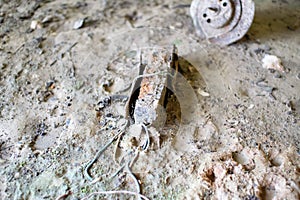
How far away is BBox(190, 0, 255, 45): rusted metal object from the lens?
2416 millimetres

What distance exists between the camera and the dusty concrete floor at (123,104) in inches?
69.3

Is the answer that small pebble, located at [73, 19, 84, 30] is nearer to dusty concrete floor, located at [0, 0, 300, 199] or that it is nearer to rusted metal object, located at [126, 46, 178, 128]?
dusty concrete floor, located at [0, 0, 300, 199]

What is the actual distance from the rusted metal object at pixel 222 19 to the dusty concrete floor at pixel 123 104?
0.08 metres

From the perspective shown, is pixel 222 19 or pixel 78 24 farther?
pixel 78 24

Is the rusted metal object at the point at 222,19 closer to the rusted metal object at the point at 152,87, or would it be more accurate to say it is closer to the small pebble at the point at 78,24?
the rusted metal object at the point at 152,87

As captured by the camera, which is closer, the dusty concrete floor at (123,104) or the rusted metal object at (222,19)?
the dusty concrete floor at (123,104)

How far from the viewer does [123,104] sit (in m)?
2.14

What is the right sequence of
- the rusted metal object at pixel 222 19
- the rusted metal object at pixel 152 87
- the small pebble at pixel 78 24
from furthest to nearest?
the small pebble at pixel 78 24, the rusted metal object at pixel 222 19, the rusted metal object at pixel 152 87

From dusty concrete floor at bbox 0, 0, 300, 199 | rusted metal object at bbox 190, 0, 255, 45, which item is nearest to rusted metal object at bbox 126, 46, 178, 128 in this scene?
dusty concrete floor at bbox 0, 0, 300, 199

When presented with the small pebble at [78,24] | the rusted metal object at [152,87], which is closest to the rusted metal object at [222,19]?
the rusted metal object at [152,87]

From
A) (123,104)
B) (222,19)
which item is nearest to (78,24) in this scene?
(123,104)

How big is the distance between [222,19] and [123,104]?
0.89 meters

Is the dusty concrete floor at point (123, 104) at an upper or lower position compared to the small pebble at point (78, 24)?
lower

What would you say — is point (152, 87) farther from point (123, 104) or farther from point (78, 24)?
point (78, 24)
